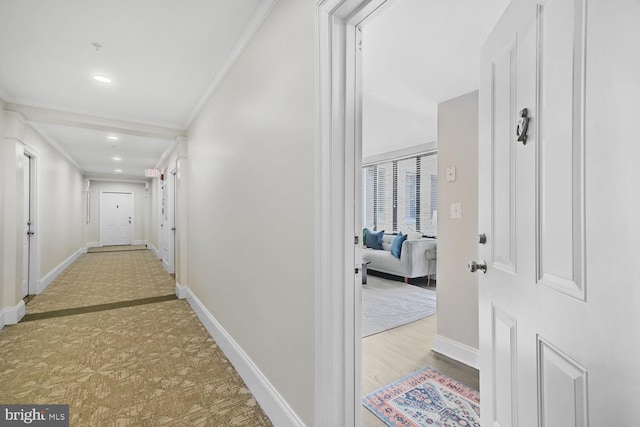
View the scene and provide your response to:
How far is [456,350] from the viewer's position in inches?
97.5

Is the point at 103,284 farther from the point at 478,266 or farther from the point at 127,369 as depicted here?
the point at 478,266

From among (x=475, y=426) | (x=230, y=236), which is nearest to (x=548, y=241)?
(x=475, y=426)

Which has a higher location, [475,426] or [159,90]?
[159,90]

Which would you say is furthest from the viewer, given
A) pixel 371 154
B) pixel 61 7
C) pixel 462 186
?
pixel 371 154

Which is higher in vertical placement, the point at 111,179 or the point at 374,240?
the point at 111,179

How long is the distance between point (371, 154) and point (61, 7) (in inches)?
200

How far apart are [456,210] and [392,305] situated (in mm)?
1803

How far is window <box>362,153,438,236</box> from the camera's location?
5.45 m

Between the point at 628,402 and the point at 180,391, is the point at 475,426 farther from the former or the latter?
the point at 180,391

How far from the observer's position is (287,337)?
1.54 m

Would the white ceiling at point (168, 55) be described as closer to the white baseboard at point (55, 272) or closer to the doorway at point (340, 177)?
the doorway at point (340, 177)

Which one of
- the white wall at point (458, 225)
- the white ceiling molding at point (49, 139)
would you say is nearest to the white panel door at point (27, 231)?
the white ceiling molding at point (49, 139)

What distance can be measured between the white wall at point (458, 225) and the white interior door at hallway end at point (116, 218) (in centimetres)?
1096

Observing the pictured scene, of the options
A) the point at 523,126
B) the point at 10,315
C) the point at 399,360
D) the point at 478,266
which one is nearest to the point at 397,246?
the point at 399,360
